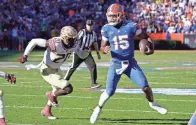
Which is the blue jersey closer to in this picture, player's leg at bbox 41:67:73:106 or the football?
the football

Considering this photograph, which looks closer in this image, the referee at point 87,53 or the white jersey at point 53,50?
the white jersey at point 53,50

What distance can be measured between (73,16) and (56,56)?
Answer: 91.2 feet

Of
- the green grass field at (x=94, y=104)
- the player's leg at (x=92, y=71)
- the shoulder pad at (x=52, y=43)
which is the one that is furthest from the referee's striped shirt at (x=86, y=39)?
the shoulder pad at (x=52, y=43)

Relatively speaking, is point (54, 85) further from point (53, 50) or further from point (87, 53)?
point (87, 53)

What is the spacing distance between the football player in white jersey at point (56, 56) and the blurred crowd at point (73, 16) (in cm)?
2393

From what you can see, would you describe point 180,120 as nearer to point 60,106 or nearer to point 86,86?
point 60,106

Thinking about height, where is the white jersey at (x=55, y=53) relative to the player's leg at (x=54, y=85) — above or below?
above

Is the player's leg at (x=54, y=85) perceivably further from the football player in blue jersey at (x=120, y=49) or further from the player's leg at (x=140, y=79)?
the player's leg at (x=140, y=79)

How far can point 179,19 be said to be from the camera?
35.2m

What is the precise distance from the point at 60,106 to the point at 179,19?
24.5 metres

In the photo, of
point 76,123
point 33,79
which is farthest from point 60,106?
point 33,79

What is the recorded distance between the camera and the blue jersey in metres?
9.31

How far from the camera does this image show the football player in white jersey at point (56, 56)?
31.4 ft

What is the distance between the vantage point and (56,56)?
32.1ft
